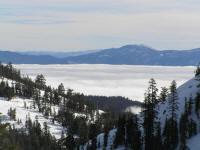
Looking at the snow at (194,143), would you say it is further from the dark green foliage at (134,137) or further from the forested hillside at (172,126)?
the dark green foliage at (134,137)

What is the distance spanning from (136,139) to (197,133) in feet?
44.6

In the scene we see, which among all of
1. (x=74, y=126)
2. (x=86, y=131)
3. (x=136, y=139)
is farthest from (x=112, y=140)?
(x=74, y=126)

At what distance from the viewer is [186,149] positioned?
56.9 metres

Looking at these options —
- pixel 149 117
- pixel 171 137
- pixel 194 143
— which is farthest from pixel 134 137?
pixel 194 143

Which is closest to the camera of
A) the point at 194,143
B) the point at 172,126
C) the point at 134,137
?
the point at 194,143

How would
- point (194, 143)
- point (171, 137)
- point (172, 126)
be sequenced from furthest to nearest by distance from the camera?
point (172, 126)
point (171, 137)
point (194, 143)

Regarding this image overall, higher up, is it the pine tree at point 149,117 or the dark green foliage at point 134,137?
the pine tree at point 149,117

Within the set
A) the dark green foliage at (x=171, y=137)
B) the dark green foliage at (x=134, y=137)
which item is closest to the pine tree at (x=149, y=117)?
the dark green foliage at (x=171, y=137)

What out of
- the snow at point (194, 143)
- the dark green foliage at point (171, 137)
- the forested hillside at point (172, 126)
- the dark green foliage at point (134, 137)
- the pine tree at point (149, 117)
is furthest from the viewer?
the dark green foliage at point (134, 137)

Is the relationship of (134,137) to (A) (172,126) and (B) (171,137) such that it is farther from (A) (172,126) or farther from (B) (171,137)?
(A) (172,126)

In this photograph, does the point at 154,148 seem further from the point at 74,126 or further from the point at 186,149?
the point at 74,126

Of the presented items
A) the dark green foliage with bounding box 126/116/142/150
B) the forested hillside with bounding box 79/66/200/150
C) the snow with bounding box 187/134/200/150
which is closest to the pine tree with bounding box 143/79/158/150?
the forested hillside with bounding box 79/66/200/150

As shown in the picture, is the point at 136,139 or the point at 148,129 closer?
the point at 148,129

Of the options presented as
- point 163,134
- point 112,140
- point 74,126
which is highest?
point 163,134
